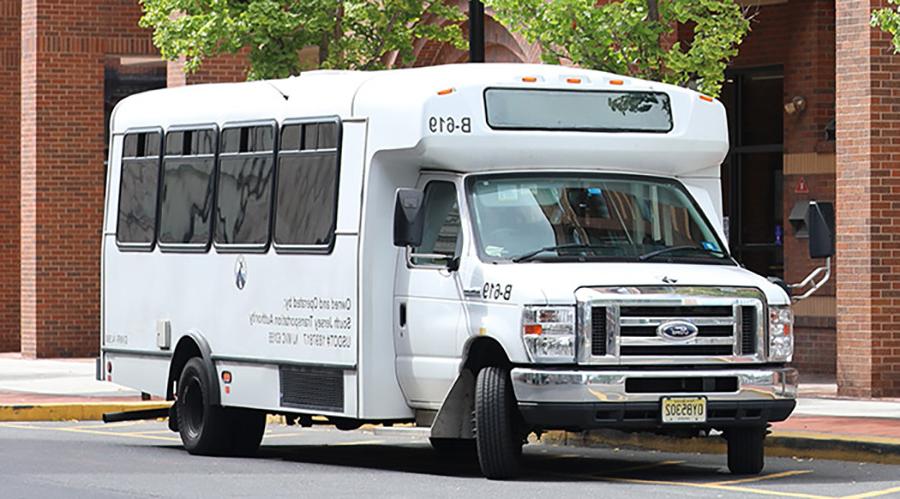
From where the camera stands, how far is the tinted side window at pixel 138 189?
680 inches

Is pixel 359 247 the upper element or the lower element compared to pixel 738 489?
upper

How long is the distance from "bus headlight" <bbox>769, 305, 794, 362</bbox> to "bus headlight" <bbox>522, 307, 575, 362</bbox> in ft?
4.75

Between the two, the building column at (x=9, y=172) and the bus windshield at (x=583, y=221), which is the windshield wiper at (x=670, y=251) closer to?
the bus windshield at (x=583, y=221)

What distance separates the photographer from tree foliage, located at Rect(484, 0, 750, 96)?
18.9m

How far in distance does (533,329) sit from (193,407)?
14.6ft

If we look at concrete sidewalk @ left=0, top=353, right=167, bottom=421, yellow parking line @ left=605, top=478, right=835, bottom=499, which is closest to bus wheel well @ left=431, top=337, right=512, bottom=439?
yellow parking line @ left=605, top=478, right=835, bottom=499

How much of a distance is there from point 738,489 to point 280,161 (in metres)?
4.62

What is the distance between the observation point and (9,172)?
3381cm

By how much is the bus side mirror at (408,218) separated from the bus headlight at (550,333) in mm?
1127

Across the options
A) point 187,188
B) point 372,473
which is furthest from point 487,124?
point 187,188

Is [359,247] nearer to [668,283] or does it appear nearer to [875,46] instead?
[668,283]

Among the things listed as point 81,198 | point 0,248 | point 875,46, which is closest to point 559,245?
point 875,46

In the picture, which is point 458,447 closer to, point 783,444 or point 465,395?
point 465,395

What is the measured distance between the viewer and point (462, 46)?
2395cm
